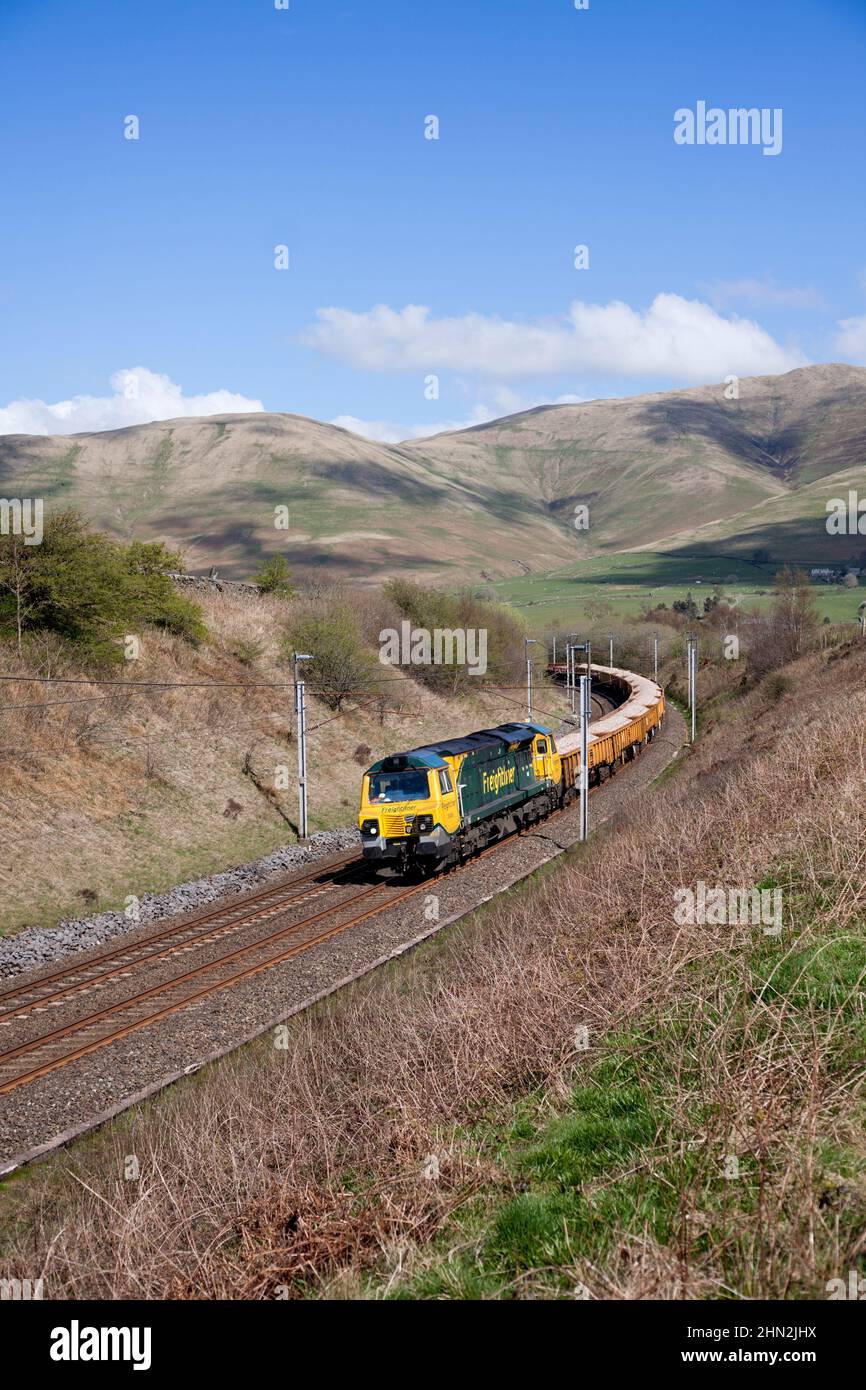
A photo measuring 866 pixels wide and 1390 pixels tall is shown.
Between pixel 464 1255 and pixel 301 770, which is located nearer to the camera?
pixel 464 1255

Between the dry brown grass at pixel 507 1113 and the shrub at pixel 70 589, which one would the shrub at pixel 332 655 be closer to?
the shrub at pixel 70 589

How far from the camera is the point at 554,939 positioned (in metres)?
13.6

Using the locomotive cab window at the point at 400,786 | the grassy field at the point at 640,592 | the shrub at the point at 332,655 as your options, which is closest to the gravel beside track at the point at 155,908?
the locomotive cab window at the point at 400,786

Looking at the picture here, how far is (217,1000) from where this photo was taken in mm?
17750

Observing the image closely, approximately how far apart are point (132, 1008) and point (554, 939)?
330 inches

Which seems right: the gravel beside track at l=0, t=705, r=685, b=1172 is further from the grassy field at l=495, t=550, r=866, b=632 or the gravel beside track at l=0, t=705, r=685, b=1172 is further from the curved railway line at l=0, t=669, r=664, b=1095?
the grassy field at l=495, t=550, r=866, b=632

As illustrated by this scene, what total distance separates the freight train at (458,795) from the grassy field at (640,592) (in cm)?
6426

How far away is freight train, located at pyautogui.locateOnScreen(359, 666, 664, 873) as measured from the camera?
83.4 feet

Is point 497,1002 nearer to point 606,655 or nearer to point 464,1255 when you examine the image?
point 464,1255

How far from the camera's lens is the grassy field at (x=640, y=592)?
114062 mm

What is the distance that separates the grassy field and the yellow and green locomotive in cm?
6837

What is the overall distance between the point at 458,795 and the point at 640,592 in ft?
462

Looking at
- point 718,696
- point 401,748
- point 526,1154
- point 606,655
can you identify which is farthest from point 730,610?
point 526,1154
